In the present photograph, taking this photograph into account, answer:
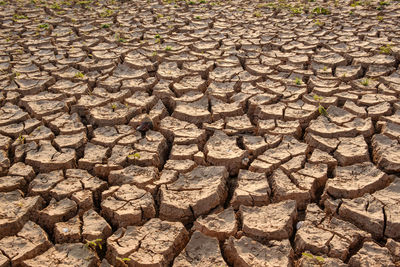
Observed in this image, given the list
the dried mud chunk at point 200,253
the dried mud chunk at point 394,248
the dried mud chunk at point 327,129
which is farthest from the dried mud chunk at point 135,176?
the dried mud chunk at point 394,248

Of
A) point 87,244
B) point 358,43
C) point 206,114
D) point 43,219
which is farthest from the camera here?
point 358,43

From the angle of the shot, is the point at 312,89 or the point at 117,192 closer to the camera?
the point at 117,192

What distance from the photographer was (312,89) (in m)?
3.71

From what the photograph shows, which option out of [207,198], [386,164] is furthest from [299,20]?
[207,198]

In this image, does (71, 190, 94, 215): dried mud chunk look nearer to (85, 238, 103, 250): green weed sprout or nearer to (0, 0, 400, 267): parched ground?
(0, 0, 400, 267): parched ground

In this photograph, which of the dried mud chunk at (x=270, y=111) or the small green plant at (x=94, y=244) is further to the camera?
the dried mud chunk at (x=270, y=111)

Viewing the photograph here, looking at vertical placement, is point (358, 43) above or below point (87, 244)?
above

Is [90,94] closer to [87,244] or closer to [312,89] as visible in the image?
[87,244]

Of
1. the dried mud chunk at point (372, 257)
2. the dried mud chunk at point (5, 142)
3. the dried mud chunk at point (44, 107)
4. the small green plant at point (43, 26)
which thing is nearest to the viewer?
the dried mud chunk at point (372, 257)

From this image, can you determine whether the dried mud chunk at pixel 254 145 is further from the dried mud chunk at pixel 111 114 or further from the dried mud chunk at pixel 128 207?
the dried mud chunk at pixel 111 114

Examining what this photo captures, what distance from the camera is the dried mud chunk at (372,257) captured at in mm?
2010

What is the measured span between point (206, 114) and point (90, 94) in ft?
4.11

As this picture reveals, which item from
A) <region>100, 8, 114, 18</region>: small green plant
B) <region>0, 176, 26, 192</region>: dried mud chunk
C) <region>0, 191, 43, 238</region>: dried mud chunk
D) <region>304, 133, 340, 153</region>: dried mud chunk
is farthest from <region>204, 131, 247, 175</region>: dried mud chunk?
<region>100, 8, 114, 18</region>: small green plant

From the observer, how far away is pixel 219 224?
2316 millimetres
